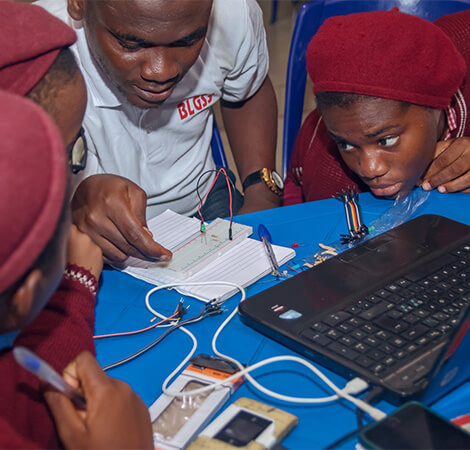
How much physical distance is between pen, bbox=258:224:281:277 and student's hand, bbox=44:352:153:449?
0.39 metres

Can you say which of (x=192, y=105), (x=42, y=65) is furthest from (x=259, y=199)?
(x=42, y=65)

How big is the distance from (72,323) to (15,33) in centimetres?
41

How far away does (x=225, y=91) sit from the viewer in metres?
1.68

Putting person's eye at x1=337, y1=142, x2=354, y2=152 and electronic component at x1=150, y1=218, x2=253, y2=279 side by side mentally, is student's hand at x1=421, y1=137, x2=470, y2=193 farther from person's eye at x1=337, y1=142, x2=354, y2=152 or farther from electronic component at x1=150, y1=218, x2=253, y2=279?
electronic component at x1=150, y1=218, x2=253, y2=279

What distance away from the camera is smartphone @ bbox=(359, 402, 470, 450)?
0.57 metres

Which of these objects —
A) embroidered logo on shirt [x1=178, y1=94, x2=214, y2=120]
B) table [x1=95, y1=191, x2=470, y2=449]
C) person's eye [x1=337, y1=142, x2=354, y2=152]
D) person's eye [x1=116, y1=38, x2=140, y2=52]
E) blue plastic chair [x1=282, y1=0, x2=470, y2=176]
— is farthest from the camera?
blue plastic chair [x1=282, y1=0, x2=470, y2=176]

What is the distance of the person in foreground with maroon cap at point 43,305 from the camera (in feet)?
1.55

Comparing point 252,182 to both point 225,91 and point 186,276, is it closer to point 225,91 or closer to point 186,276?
point 225,91

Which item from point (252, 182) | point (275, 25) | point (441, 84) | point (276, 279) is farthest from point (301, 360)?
point (275, 25)

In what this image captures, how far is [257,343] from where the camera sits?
0.81 m

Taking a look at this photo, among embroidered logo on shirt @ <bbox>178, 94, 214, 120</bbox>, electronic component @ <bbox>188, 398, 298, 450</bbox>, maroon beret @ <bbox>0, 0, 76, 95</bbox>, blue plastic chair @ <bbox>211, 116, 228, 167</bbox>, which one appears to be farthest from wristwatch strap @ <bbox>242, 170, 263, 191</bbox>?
electronic component @ <bbox>188, 398, 298, 450</bbox>

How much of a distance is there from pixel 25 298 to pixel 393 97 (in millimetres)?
830

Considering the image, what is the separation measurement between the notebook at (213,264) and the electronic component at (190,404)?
0.58 ft

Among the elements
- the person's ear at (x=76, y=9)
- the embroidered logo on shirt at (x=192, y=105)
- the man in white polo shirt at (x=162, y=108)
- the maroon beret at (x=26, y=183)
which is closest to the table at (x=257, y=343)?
the man in white polo shirt at (x=162, y=108)
